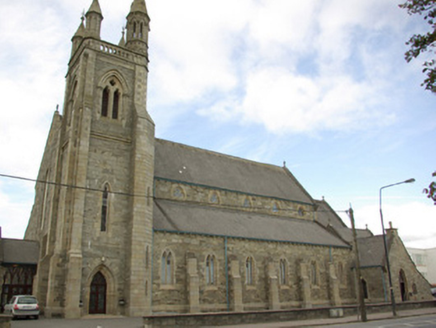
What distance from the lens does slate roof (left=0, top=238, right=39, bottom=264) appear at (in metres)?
29.4

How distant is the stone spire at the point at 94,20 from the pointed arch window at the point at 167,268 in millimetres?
17271

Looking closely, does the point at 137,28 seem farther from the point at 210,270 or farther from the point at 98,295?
the point at 98,295

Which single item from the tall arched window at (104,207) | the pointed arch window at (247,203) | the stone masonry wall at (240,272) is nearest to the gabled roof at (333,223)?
the stone masonry wall at (240,272)

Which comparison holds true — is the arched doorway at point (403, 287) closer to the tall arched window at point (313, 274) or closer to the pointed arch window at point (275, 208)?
the tall arched window at point (313, 274)

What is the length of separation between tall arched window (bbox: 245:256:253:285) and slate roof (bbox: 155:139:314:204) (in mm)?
7937

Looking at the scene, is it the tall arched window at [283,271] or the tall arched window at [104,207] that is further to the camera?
the tall arched window at [283,271]

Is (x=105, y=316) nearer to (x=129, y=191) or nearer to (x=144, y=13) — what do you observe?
(x=129, y=191)

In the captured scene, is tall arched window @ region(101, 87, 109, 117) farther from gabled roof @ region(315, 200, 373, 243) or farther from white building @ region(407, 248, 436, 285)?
white building @ region(407, 248, 436, 285)

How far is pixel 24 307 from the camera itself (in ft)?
75.6

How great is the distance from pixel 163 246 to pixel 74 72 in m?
15.6

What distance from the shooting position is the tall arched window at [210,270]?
101 ft

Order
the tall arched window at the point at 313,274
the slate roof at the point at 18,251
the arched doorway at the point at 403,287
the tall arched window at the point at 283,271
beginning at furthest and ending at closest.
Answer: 1. the arched doorway at the point at 403,287
2. the tall arched window at the point at 313,274
3. the tall arched window at the point at 283,271
4. the slate roof at the point at 18,251

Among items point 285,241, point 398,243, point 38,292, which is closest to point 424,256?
point 398,243

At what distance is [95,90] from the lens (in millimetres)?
29609
